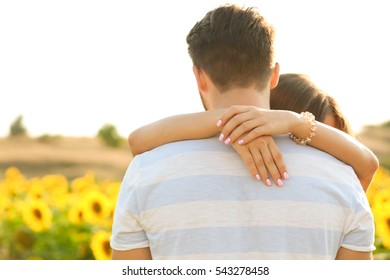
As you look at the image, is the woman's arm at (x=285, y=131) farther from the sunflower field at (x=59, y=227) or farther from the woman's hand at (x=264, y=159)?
the sunflower field at (x=59, y=227)

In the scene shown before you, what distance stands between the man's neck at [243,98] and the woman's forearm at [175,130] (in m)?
0.04

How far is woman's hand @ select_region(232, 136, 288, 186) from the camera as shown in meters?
1.70

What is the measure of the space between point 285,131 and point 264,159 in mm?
120

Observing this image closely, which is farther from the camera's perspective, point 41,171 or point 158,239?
point 41,171

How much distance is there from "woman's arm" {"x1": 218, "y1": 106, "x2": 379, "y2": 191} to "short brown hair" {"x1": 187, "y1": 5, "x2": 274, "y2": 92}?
103 millimetres

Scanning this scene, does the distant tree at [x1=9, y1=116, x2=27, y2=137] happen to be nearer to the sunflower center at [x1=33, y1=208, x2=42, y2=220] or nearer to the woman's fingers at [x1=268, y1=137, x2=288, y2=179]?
the sunflower center at [x1=33, y1=208, x2=42, y2=220]

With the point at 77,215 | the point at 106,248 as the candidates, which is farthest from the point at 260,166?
the point at 77,215

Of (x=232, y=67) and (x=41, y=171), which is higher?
(x=232, y=67)

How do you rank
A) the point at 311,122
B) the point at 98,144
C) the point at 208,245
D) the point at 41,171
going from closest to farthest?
the point at 208,245
the point at 311,122
the point at 41,171
the point at 98,144
